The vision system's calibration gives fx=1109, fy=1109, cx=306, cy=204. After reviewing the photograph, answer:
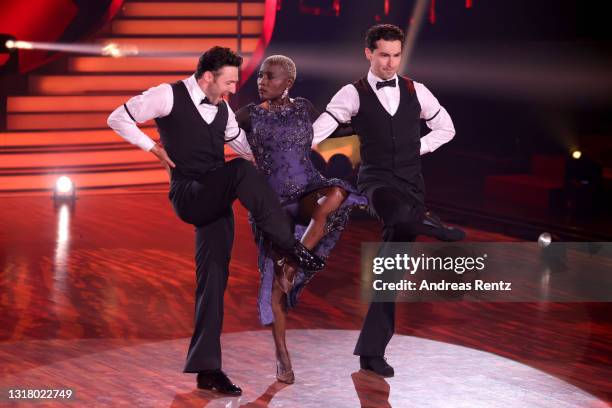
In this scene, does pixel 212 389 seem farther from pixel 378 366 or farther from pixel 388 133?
pixel 388 133

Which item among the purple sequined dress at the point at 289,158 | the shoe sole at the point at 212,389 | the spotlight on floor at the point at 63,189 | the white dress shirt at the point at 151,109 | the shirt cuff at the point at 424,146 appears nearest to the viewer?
the white dress shirt at the point at 151,109

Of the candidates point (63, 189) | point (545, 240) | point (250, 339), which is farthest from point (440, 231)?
point (63, 189)

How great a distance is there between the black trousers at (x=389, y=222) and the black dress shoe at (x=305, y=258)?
0.46m

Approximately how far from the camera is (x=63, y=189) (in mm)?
10055

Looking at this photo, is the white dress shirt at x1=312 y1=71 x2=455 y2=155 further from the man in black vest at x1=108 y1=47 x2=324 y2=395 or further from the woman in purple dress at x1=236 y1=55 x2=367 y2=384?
the man in black vest at x1=108 y1=47 x2=324 y2=395

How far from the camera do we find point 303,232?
4.73 metres

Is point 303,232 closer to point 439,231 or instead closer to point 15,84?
point 439,231

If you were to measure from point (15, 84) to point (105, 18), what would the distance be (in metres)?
1.51

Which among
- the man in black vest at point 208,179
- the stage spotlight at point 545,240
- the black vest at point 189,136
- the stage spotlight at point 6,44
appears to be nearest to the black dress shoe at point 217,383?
the man in black vest at point 208,179

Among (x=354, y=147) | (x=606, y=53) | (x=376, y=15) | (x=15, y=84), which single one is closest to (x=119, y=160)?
(x=15, y=84)

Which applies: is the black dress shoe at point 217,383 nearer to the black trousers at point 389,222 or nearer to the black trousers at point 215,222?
the black trousers at point 215,222

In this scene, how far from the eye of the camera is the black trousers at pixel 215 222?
A: 14.0 feet

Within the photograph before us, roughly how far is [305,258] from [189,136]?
673 millimetres

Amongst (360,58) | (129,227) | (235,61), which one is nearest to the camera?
(235,61)
